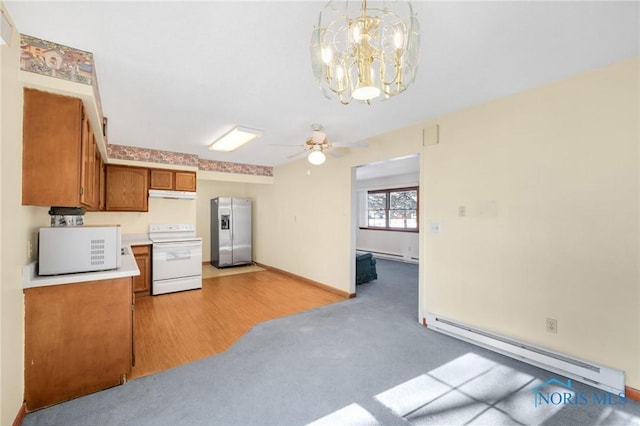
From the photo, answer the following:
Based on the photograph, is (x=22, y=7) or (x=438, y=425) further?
(x=438, y=425)

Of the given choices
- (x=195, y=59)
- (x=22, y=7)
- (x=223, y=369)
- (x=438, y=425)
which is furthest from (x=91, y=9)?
(x=438, y=425)

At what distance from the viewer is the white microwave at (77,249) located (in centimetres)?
198

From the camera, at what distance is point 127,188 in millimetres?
4637

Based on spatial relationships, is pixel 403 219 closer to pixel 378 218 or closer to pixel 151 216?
pixel 378 218

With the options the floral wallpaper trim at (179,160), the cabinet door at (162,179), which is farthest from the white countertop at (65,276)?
the floral wallpaper trim at (179,160)

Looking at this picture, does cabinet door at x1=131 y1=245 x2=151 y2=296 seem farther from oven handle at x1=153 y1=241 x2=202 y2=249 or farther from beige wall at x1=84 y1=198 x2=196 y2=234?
beige wall at x1=84 y1=198 x2=196 y2=234

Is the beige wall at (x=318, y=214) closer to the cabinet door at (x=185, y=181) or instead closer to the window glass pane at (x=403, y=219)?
the cabinet door at (x=185, y=181)

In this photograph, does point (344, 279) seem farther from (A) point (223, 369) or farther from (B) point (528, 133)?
(B) point (528, 133)

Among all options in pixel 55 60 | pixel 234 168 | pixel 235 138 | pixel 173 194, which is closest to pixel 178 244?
pixel 173 194

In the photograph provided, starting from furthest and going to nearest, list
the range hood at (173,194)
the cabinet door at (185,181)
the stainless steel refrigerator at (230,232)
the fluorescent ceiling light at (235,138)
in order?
the stainless steel refrigerator at (230,232), the cabinet door at (185,181), the range hood at (173,194), the fluorescent ceiling light at (235,138)

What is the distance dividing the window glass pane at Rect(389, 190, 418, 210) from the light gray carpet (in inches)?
199

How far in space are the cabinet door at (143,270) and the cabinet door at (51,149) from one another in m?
2.87

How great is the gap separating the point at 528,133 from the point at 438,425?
2551 mm

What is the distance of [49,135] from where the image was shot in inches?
74.7
